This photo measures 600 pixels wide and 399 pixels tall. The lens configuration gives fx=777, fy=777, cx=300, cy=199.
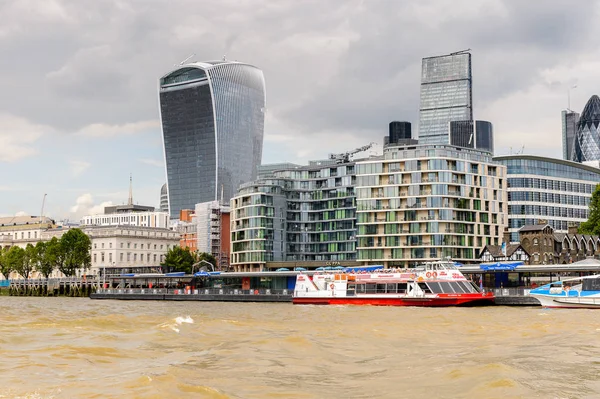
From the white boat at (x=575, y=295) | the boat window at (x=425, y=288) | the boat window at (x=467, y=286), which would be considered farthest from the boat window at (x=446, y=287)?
the white boat at (x=575, y=295)

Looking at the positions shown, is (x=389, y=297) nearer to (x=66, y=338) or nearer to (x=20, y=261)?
(x=66, y=338)

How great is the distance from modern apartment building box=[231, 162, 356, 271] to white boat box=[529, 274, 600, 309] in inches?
3593

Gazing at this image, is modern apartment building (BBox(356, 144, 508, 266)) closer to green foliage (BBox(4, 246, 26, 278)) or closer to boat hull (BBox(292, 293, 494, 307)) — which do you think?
boat hull (BBox(292, 293, 494, 307))

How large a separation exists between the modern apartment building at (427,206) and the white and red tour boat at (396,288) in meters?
47.8

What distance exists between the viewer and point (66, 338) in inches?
1661

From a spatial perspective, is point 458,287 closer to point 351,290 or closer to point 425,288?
point 425,288

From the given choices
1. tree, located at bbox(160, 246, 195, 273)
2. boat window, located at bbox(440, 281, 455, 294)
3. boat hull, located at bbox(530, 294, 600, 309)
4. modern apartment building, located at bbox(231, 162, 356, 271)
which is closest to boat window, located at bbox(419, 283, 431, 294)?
boat window, located at bbox(440, 281, 455, 294)

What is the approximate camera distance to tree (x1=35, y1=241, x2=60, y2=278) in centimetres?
17788

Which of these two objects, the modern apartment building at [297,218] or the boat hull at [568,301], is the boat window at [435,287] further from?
the modern apartment building at [297,218]

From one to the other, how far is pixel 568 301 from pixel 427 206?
6793 cm

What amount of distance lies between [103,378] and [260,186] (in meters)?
148

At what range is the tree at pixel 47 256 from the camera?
178 meters

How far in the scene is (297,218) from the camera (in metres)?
180

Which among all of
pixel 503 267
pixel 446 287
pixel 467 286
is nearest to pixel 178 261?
pixel 503 267
